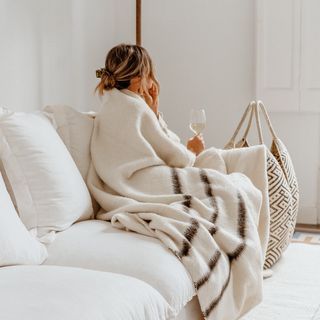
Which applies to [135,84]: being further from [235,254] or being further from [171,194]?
[235,254]

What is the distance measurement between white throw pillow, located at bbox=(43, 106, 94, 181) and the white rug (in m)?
0.96

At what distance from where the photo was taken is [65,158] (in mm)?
2885

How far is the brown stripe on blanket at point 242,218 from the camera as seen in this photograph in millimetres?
2850

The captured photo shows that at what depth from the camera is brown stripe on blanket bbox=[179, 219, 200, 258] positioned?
257cm

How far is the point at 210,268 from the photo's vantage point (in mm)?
2594

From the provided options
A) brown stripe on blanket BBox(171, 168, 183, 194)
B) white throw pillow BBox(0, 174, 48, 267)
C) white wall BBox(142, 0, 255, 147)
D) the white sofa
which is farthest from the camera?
white wall BBox(142, 0, 255, 147)

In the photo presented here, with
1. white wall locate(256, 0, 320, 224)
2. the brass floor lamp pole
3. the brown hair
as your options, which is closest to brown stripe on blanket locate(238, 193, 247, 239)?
the brown hair

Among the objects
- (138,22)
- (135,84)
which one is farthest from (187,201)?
(138,22)

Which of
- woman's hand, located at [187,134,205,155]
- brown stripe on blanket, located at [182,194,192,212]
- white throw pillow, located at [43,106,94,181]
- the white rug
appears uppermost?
white throw pillow, located at [43,106,94,181]

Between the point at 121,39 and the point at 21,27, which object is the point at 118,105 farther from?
the point at 121,39

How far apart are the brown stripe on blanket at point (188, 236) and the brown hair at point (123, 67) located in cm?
87

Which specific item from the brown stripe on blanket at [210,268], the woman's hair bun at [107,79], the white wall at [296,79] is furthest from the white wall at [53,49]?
the brown stripe on blanket at [210,268]

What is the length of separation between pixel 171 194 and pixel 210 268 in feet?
1.55

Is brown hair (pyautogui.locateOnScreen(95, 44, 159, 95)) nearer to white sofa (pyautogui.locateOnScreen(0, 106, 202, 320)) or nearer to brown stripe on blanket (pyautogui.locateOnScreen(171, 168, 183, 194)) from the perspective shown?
white sofa (pyautogui.locateOnScreen(0, 106, 202, 320))
